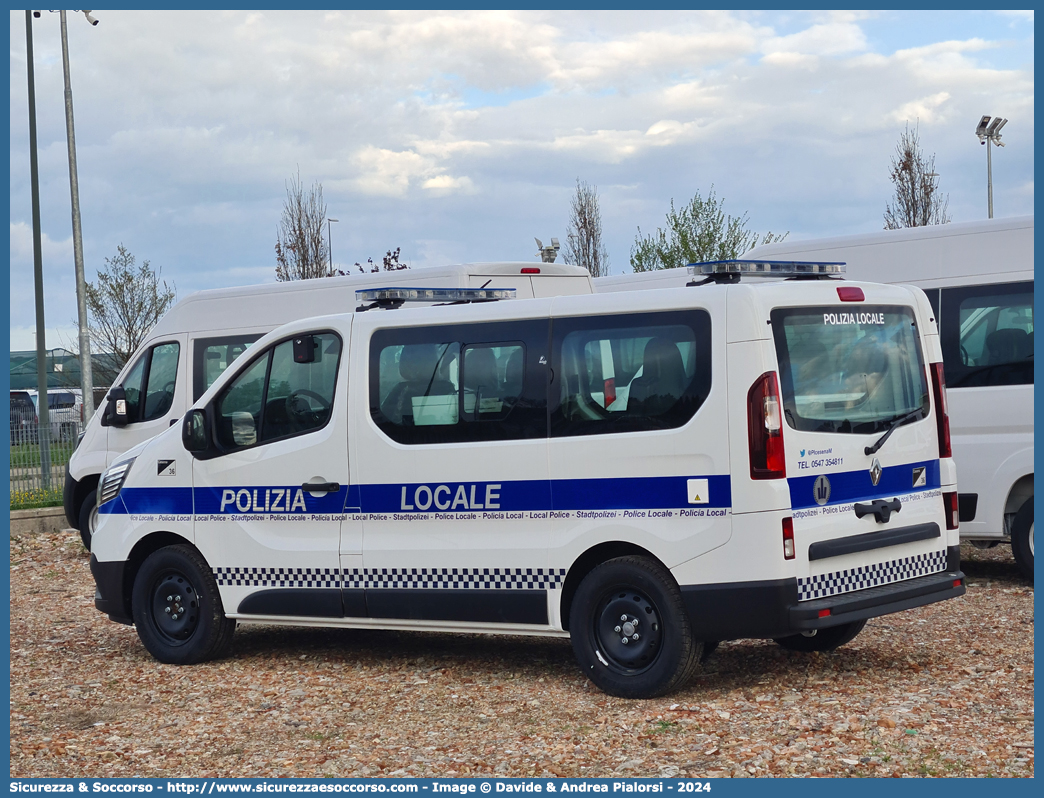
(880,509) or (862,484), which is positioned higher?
(862,484)

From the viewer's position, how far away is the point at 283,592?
25.6ft

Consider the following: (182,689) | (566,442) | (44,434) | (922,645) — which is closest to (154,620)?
(182,689)

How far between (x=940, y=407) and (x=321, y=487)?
11.8ft

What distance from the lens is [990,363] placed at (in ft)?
32.4

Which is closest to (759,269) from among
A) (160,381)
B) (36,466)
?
(160,381)

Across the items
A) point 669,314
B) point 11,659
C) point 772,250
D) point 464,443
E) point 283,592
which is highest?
point 772,250

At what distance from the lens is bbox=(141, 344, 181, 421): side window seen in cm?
1321

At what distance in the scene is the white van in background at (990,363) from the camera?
31.9 feet

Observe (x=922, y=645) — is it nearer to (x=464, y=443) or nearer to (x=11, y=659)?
(x=464, y=443)

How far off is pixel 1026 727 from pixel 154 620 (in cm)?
530

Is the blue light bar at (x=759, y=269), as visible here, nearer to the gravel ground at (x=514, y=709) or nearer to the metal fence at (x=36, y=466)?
the gravel ground at (x=514, y=709)

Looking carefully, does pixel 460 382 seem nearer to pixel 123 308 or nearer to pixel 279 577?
pixel 279 577

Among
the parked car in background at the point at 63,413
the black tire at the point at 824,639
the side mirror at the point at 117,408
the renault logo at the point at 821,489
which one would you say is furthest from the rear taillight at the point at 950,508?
the parked car in background at the point at 63,413

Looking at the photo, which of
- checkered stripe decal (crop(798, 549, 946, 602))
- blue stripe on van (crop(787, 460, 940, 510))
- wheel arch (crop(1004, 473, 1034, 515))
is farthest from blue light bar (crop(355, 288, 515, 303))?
wheel arch (crop(1004, 473, 1034, 515))
